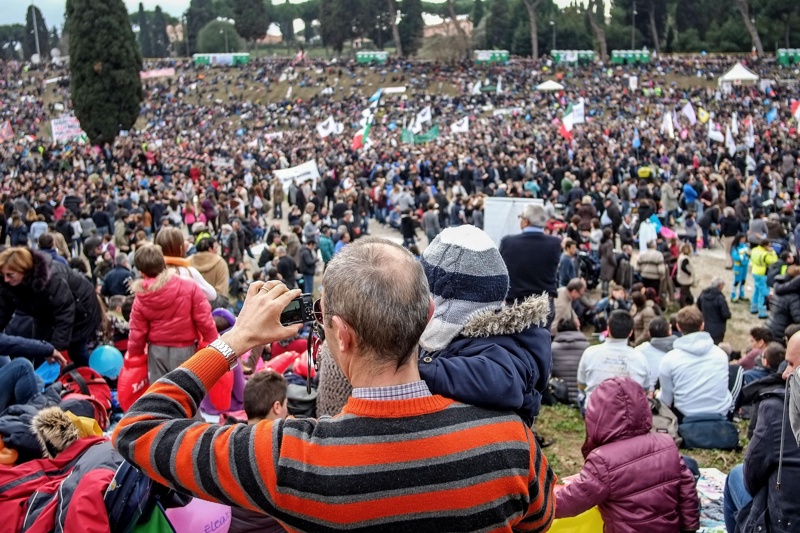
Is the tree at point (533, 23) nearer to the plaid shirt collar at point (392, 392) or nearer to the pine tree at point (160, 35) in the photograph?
the pine tree at point (160, 35)

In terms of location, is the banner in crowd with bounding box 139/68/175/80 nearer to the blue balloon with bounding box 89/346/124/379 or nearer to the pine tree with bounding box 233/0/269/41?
the pine tree with bounding box 233/0/269/41

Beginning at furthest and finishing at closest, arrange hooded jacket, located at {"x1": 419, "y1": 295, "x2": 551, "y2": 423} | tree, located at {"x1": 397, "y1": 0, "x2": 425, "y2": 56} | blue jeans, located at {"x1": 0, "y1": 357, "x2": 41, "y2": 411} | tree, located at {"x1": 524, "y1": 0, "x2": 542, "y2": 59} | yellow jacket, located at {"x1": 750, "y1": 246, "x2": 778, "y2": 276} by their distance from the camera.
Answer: tree, located at {"x1": 397, "y1": 0, "x2": 425, "y2": 56} → tree, located at {"x1": 524, "y1": 0, "x2": 542, "y2": 59} → yellow jacket, located at {"x1": 750, "y1": 246, "x2": 778, "y2": 276} → blue jeans, located at {"x1": 0, "y1": 357, "x2": 41, "y2": 411} → hooded jacket, located at {"x1": 419, "y1": 295, "x2": 551, "y2": 423}

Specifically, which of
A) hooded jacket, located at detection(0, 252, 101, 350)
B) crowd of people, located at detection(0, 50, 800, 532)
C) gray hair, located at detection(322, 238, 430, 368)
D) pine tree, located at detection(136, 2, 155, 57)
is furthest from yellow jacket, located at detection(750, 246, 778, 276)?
pine tree, located at detection(136, 2, 155, 57)

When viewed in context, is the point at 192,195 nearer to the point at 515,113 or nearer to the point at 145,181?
the point at 145,181

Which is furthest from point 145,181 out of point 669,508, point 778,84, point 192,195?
point 778,84

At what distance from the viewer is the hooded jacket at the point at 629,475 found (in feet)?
10.3

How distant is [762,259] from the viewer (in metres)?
9.61

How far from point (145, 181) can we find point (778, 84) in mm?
37781

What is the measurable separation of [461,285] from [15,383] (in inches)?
132

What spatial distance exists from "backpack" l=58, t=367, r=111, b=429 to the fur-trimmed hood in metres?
3.41

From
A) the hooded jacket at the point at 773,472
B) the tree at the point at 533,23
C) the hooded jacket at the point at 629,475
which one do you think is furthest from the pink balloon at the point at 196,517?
the tree at the point at 533,23

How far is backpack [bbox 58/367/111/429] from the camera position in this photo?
4523 millimetres

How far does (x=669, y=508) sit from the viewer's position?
10.6ft

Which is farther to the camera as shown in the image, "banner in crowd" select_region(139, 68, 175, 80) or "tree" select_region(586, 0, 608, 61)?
"banner in crowd" select_region(139, 68, 175, 80)
